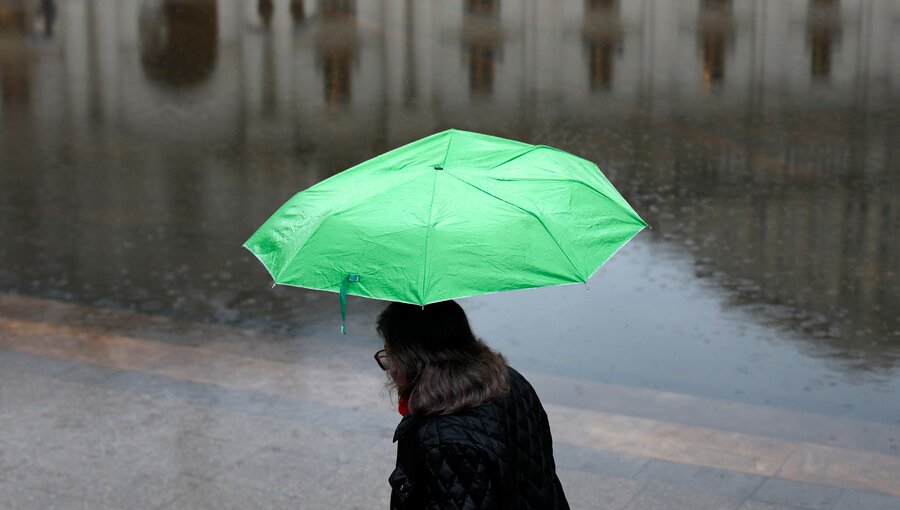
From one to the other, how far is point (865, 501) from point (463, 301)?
3.44m

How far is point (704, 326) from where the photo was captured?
25.4ft

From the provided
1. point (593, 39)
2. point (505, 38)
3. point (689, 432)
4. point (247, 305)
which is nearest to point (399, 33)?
point (505, 38)

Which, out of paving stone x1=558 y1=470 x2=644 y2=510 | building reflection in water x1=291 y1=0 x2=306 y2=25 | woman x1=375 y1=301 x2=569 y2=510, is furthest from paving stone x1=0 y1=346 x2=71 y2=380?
building reflection in water x1=291 y1=0 x2=306 y2=25

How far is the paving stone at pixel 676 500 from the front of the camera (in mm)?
5344

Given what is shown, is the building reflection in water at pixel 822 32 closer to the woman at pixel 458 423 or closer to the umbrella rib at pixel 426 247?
the umbrella rib at pixel 426 247

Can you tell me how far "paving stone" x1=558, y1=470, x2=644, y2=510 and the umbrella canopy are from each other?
2265 millimetres

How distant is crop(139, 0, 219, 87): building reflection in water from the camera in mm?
17594

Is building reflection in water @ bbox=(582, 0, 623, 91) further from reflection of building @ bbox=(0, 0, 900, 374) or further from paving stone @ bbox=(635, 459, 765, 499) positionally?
paving stone @ bbox=(635, 459, 765, 499)

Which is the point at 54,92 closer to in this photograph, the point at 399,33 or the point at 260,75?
the point at 260,75

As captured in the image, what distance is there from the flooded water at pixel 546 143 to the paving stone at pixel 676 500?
1307 millimetres

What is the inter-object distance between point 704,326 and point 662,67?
10253 millimetres

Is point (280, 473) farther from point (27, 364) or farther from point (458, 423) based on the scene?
point (458, 423)

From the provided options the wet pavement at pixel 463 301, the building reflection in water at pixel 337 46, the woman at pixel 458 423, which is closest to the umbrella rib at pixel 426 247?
the woman at pixel 458 423

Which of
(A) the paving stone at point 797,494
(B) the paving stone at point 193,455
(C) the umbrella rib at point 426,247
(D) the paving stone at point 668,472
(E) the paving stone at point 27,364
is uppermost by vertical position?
(C) the umbrella rib at point 426,247
